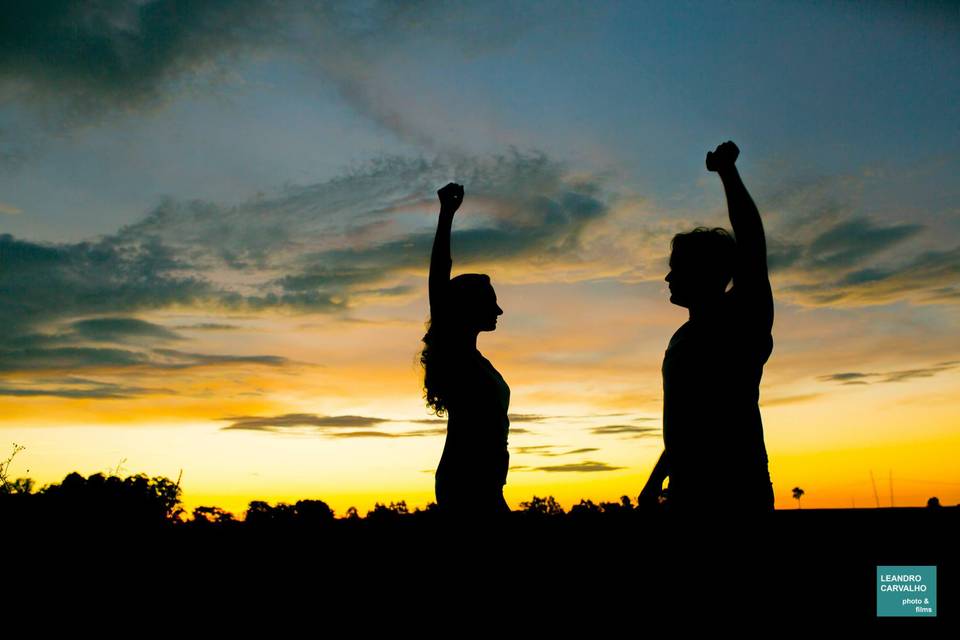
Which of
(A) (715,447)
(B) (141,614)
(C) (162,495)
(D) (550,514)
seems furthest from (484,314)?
(C) (162,495)

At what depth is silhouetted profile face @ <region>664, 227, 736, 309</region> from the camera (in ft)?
11.6

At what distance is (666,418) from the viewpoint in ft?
11.3

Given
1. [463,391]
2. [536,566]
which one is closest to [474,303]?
[463,391]

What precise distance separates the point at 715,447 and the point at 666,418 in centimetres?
34

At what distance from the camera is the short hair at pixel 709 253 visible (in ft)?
11.6

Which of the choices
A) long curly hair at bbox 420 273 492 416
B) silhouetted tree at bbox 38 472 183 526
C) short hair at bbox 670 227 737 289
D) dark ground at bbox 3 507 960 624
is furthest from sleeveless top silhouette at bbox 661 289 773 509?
silhouetted tree at bbox 38 472 183 526

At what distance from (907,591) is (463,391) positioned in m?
2.38

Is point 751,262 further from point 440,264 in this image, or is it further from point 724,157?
point 440,264

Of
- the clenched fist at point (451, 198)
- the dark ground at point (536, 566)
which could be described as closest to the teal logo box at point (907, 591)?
the dark ground at point (536, 566)

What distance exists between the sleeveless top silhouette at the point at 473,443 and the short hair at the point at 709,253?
1330 mm

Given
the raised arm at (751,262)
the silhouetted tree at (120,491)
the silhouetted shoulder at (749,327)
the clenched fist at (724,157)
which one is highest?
the clenched fist at (724,157)

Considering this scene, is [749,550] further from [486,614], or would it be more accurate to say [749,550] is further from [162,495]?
[162,495]

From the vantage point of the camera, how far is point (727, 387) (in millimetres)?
3172

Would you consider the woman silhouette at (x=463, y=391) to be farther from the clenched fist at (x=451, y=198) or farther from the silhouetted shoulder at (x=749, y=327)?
the silhouetted shoulder at (x=749, y=327)
